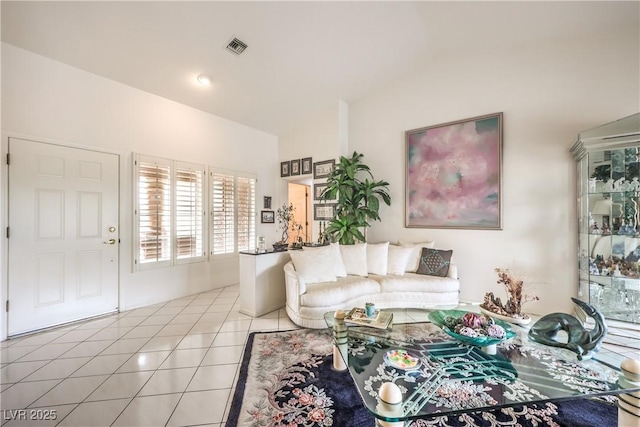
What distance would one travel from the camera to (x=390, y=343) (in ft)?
6.32

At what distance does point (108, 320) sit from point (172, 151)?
95.4 inches

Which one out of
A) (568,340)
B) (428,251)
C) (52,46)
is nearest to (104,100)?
(52,46)

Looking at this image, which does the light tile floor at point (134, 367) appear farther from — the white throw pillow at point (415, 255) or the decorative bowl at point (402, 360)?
the white throw pillow at point (415, 255)

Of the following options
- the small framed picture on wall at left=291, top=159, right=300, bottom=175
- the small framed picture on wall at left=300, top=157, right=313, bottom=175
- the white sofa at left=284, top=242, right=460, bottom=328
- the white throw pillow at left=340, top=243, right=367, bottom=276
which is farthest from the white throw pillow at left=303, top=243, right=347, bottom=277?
the small framed picture on wall at left=291, top=159, right=300, bottom=175

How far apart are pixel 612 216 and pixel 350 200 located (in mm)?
3067

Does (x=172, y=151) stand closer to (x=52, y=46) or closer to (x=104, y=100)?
(x=104, y=100)

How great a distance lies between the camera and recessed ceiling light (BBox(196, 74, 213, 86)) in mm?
3548

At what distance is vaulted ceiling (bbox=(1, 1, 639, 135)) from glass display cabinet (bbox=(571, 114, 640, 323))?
1.47 m

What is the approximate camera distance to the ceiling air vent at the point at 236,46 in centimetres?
309

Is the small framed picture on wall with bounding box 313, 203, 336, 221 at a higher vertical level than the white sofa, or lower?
higher

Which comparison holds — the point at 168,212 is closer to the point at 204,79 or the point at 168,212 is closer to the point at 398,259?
the point at 204,79

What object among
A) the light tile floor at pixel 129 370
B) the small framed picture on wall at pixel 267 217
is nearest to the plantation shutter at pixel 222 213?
the small framed picture on wall at pixel 267 217

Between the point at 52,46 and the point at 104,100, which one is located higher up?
the point at 52,46

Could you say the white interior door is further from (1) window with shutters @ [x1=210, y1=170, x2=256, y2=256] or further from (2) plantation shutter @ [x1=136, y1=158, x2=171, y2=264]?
(1) window with shutters @ [x1=210, y1=170, x2=256, y2=256]
